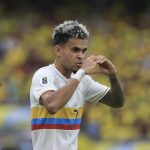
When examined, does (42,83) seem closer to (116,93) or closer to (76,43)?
(76,43)

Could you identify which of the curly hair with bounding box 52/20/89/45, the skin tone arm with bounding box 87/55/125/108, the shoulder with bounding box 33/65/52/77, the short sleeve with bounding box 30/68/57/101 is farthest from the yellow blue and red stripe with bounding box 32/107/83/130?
the curly hair with bounding box 52/20/89/45

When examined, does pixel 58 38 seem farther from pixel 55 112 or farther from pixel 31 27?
pixel 31 27

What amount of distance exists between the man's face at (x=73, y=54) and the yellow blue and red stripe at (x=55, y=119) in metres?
0.31

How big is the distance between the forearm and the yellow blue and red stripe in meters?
0.37

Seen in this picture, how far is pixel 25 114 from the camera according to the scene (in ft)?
36.9

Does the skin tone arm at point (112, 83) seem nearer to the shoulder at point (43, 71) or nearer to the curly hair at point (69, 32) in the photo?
the curly hair at point (69, 32)

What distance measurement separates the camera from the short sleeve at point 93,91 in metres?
5.13

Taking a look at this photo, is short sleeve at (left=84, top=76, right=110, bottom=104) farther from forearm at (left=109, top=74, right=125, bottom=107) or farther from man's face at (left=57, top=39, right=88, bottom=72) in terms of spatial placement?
man's face at (left=57, top=39, right=88, bottom=72)

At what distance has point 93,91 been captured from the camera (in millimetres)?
5176

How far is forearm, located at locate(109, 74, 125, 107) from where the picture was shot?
500 centimetres

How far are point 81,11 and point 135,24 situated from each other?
1.08 m

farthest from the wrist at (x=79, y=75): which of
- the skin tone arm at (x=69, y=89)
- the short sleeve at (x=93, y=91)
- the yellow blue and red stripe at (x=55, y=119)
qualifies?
the short sleeve at (x=93, y=91)

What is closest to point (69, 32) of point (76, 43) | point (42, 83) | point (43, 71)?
point (76, 43)

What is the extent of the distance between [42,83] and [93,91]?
625 millimetres
